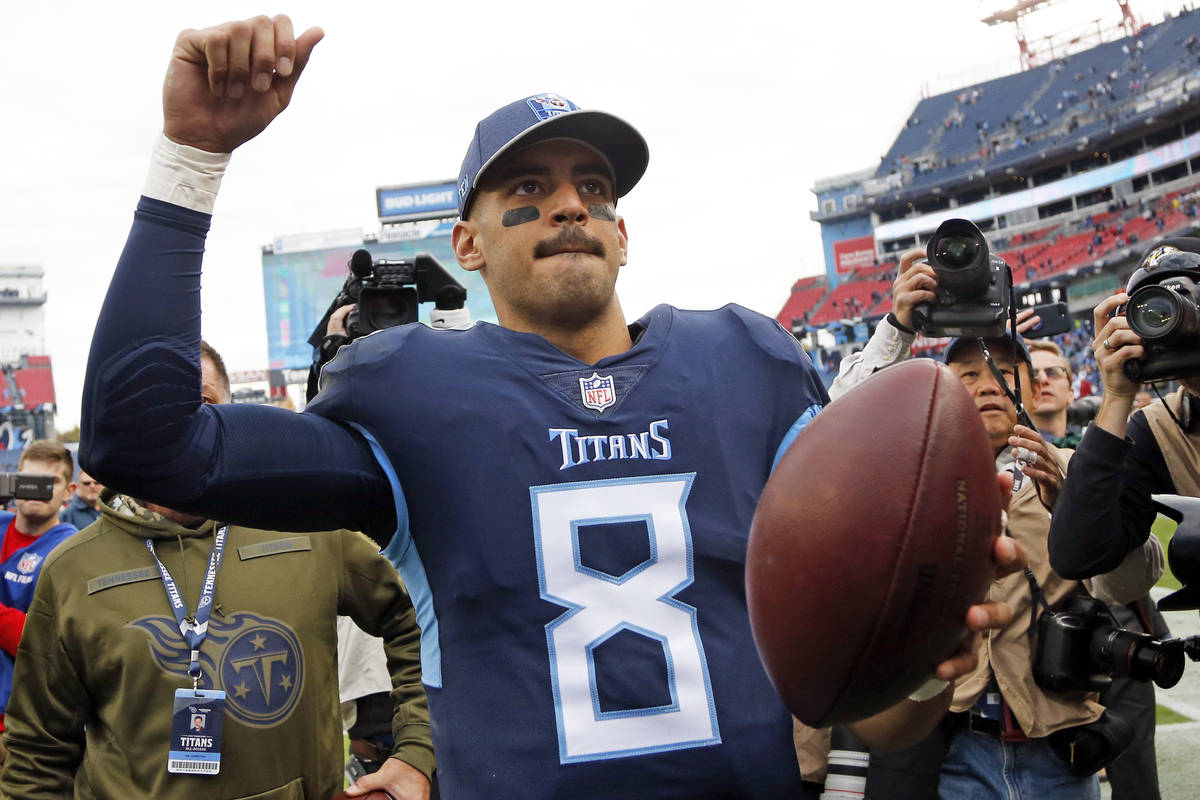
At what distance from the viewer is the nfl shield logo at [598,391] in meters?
1.59

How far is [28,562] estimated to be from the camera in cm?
401

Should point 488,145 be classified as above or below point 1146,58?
below

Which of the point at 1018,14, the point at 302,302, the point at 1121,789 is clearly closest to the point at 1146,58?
the point at 1018,14

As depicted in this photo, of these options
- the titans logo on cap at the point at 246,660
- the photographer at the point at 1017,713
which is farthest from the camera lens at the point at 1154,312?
the titans logo on cap at the point at 246,660

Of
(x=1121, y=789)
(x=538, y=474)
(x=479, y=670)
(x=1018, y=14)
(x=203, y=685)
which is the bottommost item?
(x=1121, y=789)

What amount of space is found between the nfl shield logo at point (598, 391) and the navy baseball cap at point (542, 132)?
413mm

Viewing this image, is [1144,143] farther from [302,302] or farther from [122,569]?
[122,569]

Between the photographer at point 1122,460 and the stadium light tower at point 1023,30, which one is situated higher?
the stadium light tower at point 1023,30

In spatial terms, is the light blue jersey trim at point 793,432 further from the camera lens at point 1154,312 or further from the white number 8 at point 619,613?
the camera lens at point 1154,312

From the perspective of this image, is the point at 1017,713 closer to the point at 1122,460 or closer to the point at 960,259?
the point at 1122,460

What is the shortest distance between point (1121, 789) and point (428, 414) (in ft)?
8.74

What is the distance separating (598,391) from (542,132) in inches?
18.1

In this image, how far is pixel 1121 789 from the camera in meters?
3.12

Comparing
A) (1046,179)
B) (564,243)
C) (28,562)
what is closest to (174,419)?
(564,243)
